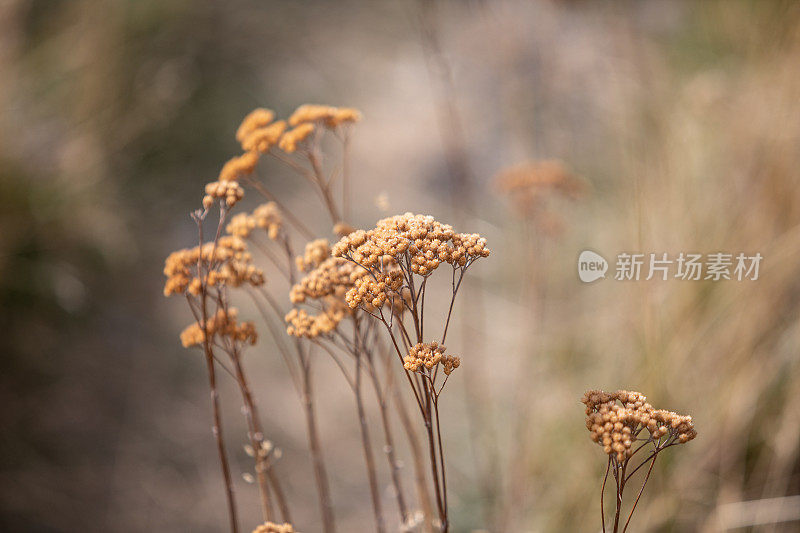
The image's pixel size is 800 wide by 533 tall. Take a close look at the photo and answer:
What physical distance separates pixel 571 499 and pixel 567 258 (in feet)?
3.76

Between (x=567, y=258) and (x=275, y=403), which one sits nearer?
(x=275, y=403)

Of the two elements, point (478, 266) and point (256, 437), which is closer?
point (256, 437)

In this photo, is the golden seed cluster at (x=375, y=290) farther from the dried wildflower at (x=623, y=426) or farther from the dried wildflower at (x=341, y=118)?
the dried wildflower at (x=341, y=118)

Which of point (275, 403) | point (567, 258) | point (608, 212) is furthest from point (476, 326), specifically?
point (275, 403)

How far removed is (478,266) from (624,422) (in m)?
2.10

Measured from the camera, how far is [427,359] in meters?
0.60

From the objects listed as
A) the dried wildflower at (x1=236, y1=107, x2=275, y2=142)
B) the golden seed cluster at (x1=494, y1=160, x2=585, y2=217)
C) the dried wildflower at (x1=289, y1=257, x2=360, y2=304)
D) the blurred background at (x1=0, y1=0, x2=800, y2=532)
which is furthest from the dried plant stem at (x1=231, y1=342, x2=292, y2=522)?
the golden seed cluster at (x1=494, y1=160, x2=585, y2=217)

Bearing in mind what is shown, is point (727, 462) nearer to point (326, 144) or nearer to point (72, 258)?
point (72, 258)

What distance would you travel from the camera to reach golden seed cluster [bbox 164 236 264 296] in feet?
2.52

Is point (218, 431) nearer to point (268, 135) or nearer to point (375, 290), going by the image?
point (375, 290)

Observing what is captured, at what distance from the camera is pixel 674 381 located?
1336 mm

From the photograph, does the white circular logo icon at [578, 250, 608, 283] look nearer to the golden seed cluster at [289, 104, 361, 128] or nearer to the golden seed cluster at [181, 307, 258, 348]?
the golden seed cluster at [289, 104, 361, 128]

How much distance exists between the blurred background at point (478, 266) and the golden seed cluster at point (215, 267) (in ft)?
1.20

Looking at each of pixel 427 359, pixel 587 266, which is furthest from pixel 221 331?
pixel 587 266
